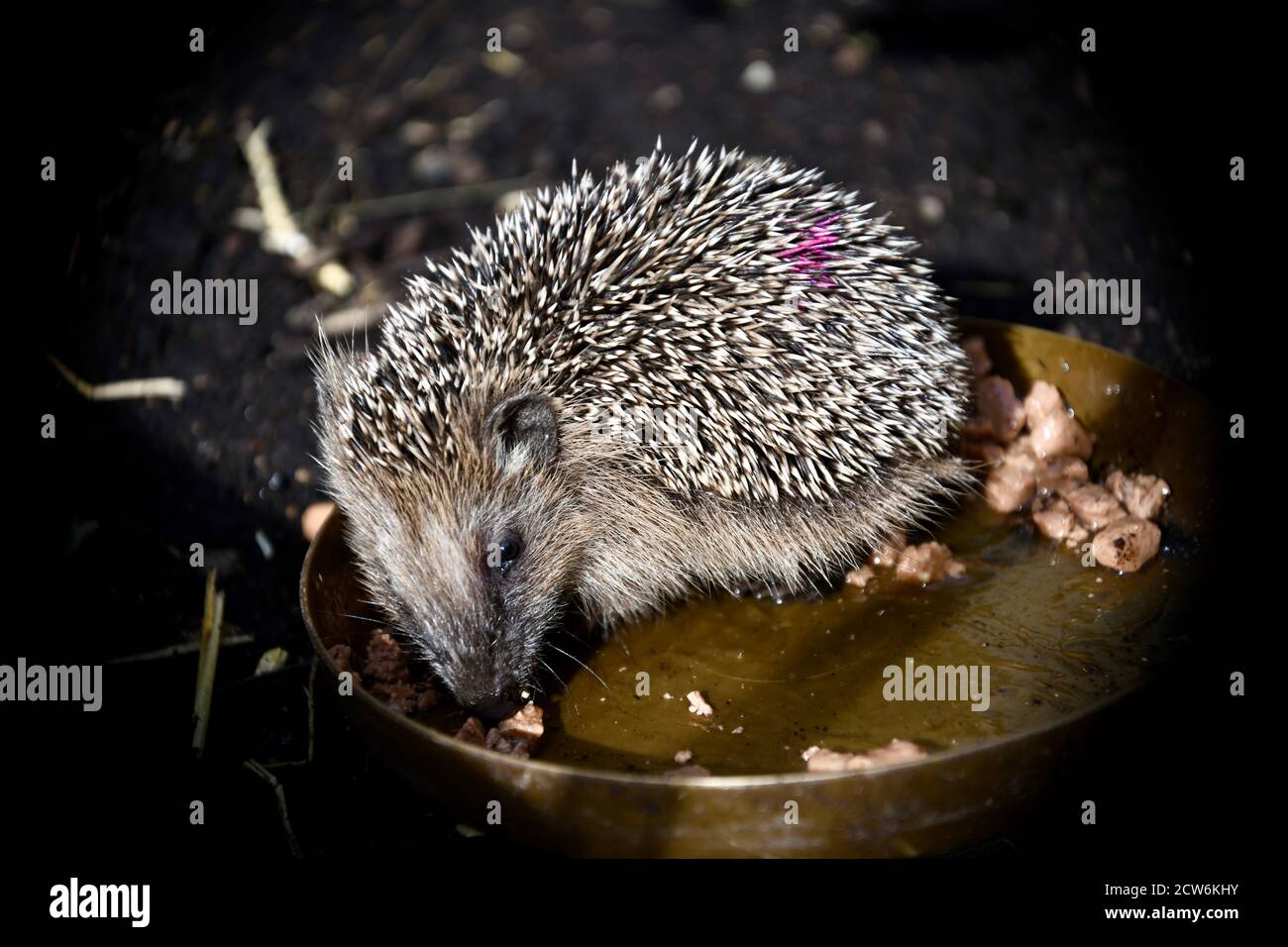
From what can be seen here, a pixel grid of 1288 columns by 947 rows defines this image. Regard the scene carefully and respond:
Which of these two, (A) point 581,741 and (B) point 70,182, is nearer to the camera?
(A) point 581,741

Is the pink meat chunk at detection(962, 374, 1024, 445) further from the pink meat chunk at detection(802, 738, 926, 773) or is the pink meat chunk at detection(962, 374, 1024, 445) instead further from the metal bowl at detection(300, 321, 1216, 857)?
the pink meat chunk at detection(802, 738, 926, 773)

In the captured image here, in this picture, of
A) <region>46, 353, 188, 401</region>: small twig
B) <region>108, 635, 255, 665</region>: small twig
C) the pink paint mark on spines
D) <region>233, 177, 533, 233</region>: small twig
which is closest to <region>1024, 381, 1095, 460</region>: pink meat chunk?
the pink paint mark on spines

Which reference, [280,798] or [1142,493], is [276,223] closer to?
[280,798]

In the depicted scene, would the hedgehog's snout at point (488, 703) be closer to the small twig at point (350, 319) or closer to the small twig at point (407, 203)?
the small twig at point (350, 319)

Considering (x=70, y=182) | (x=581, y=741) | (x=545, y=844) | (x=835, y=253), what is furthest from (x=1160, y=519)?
(x=70, y=182)

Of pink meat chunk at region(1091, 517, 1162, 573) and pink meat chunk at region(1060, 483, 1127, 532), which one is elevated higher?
pink meat chunk at region(1060, 483, 1127, 532)

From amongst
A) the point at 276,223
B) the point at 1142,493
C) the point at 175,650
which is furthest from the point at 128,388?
the point at 1142,493

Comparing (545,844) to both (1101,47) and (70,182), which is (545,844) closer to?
(70,182)
